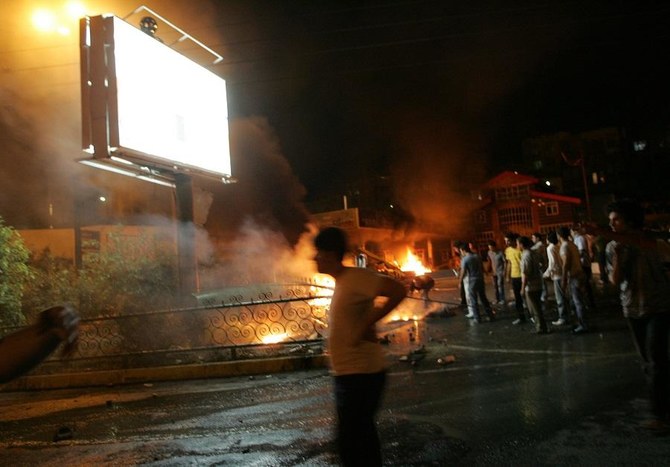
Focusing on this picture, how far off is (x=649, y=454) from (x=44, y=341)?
13.6 ft

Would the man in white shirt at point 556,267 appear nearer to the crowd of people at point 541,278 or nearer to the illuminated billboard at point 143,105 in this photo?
the crowd of people at point 541,278

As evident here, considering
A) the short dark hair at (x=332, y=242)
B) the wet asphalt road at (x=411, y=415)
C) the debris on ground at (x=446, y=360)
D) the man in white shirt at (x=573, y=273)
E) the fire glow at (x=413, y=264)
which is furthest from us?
the fire glow at (x=413, y=264)

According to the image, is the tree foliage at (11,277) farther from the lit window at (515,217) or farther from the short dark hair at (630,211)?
the lit window at (515,217)

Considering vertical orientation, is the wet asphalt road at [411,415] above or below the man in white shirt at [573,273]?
below

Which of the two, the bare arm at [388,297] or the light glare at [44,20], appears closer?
the bare arm at [388,297]

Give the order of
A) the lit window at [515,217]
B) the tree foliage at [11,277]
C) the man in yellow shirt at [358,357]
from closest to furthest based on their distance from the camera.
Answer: the man in yellow shirt at [358,357] < the tree foliage at [11,277] < the lit window at [515,217]

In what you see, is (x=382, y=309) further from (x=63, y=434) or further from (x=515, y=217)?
(x=515, y=217)

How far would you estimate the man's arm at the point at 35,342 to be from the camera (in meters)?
1.95

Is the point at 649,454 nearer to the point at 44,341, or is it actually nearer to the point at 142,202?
the point at 44,341

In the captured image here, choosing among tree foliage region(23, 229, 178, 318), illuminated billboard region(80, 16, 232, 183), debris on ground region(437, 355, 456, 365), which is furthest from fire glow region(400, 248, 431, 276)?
debris on ground region(437, 355, 456, 365)

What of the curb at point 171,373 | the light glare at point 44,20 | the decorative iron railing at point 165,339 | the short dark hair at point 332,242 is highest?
the light glare at point 44,20

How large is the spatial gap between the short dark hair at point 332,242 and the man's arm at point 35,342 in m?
1.42

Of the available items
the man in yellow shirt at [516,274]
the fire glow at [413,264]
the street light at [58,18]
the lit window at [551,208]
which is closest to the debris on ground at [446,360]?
the man in yellow shirt at [516,274]

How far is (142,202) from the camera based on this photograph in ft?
83.8
